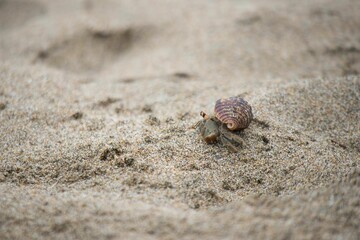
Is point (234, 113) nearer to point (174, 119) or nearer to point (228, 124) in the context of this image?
point (228, 124)

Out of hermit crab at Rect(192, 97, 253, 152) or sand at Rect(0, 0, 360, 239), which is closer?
sand at Rect(0, 0, 360, 239)

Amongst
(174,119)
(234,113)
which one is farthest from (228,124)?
(174,119)

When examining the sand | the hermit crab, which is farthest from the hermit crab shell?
the sand

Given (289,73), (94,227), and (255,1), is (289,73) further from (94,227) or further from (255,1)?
(94,227)

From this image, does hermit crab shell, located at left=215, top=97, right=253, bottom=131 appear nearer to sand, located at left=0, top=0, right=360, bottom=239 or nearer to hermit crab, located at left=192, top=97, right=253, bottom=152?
hermit crab, located at left=192, top=97, right=253, bottom=152

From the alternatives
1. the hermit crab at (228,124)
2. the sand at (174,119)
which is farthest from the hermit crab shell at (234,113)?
the sand at (174,119)
